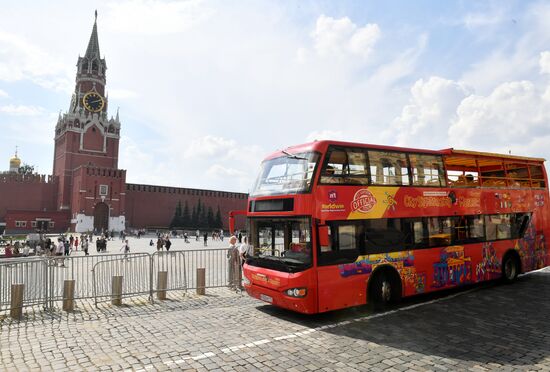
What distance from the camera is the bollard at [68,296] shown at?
778 cm

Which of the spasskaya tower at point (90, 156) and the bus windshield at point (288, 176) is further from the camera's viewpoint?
the spasskaya tower at point (90, 156)

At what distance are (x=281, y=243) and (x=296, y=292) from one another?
3.50ft

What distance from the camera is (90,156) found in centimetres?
6638

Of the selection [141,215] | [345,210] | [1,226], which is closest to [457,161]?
[345,210]

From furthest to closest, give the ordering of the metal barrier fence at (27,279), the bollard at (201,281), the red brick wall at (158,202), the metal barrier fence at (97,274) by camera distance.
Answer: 1. the red brick wall at (158,202)
2. the bollard at (201,281)
3. the metal barrier fence at (97,274)
4. the metal barrier fence at (27,279)

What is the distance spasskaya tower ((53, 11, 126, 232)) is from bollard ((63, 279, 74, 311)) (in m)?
54.5

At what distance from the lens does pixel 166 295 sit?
30.3ft

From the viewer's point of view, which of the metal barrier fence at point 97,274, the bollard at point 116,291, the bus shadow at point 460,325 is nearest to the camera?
the bus shadow at point 460,325

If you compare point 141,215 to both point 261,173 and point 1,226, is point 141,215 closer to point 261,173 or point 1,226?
point 1,226

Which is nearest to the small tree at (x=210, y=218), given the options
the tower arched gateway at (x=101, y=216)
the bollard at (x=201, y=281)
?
the tower arched gateway at (x=101, y=216)

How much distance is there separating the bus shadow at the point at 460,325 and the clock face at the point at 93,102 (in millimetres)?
71179

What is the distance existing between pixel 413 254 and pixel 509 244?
435cm

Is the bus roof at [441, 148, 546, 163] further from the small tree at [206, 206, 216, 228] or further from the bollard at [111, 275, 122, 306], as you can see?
the small tree at [206, 206, 216, 228]

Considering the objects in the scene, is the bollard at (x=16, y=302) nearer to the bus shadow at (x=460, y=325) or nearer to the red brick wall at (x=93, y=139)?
the bus shadow at (x=460, y=325)
